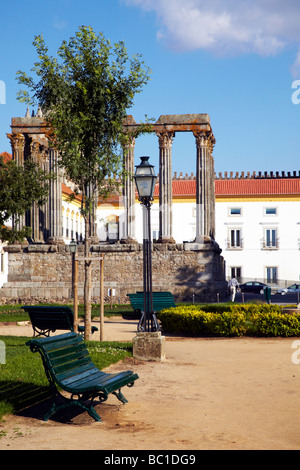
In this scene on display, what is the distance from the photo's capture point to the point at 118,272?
32.8 meters

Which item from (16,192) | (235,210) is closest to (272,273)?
(235,210)

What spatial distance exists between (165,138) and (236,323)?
62.1ft

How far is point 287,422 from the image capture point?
668 centimetres

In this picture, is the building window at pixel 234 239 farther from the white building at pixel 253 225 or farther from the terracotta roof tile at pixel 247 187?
the terracotta roof tile at pixel 247 187

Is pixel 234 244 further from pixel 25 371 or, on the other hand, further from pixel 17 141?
pixel 25 371

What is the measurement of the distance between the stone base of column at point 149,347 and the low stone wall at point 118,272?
66.9ft

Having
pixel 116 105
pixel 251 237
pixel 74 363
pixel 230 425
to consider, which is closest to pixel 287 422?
pixel 230 425

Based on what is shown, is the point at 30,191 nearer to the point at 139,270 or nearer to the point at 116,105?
the point at 116,105

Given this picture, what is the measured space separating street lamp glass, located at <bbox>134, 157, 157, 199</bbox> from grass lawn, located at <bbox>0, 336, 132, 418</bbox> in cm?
300

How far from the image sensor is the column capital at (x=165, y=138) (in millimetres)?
32812

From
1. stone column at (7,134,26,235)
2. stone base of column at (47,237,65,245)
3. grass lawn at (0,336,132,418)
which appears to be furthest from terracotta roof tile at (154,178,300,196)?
grass lawn at (0,336,132,418)

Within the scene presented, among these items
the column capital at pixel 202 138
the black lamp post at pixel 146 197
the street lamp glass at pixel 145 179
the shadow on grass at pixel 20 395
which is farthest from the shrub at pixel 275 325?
the column capital at pixel 202 138
